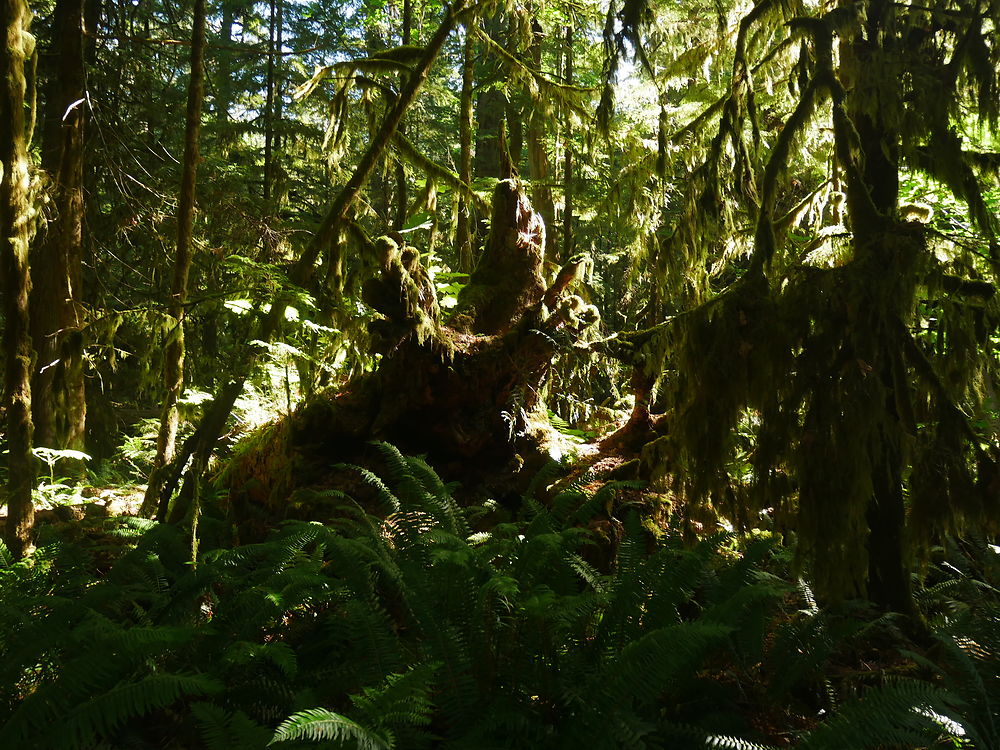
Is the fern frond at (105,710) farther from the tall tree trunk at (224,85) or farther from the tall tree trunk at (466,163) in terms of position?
the tall tree trunk at (224,85)

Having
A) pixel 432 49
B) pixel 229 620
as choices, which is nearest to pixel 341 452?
pixel 229 620

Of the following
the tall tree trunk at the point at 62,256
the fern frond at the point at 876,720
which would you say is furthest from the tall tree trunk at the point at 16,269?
the fern frond at the point at 876,720

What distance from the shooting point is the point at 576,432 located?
6.67 meters

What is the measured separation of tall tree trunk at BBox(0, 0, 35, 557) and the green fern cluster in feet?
2.77

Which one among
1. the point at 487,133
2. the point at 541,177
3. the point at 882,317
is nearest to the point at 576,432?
the point at 882,317

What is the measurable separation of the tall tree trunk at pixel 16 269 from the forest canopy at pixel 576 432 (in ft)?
0.07

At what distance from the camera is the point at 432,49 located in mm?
6066

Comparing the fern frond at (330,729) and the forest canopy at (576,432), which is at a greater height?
the forest canopy at (576,432)

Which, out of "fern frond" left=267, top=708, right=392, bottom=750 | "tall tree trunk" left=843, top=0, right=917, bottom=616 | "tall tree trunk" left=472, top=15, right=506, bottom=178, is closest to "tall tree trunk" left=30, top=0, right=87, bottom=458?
"fern frond" left=267, top=708, right=392, bottom=750

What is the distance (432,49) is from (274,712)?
5443mm

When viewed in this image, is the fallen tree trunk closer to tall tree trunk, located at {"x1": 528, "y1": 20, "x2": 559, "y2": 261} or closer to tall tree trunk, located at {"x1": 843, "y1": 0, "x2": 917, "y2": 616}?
tall tree trunk, located at {"x1": 843, "y1": 0, "x2": 917, "y2": 616}

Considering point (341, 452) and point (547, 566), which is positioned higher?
point (341, 452)

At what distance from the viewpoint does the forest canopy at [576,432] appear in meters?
2.87

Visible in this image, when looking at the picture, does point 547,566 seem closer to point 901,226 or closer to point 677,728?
point 677,728
